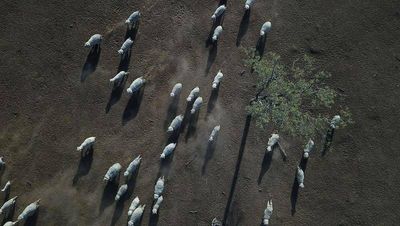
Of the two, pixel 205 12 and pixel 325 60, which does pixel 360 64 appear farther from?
pixel 205 12

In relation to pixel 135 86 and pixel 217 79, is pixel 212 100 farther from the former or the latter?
pixel 135 86

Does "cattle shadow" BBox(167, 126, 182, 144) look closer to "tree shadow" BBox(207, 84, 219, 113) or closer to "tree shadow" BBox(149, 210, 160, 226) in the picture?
"tree shadow" BBox(207, 84, 219, 113)

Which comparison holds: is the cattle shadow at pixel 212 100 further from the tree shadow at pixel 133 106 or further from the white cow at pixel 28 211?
the white cow at pixel 28 211

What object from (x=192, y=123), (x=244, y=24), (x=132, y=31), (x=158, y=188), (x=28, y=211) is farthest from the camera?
(x=244, y=24)

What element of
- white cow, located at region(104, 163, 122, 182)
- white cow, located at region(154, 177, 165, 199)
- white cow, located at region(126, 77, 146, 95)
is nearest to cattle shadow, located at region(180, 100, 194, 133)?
white cow, located at region(126, 77, 146, 95)

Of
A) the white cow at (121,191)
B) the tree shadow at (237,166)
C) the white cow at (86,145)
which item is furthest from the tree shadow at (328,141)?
the white cow at (86,145)

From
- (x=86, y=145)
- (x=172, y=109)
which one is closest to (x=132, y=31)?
(x=172, y=109)

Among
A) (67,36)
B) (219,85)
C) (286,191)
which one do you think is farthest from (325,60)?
(67,36)
